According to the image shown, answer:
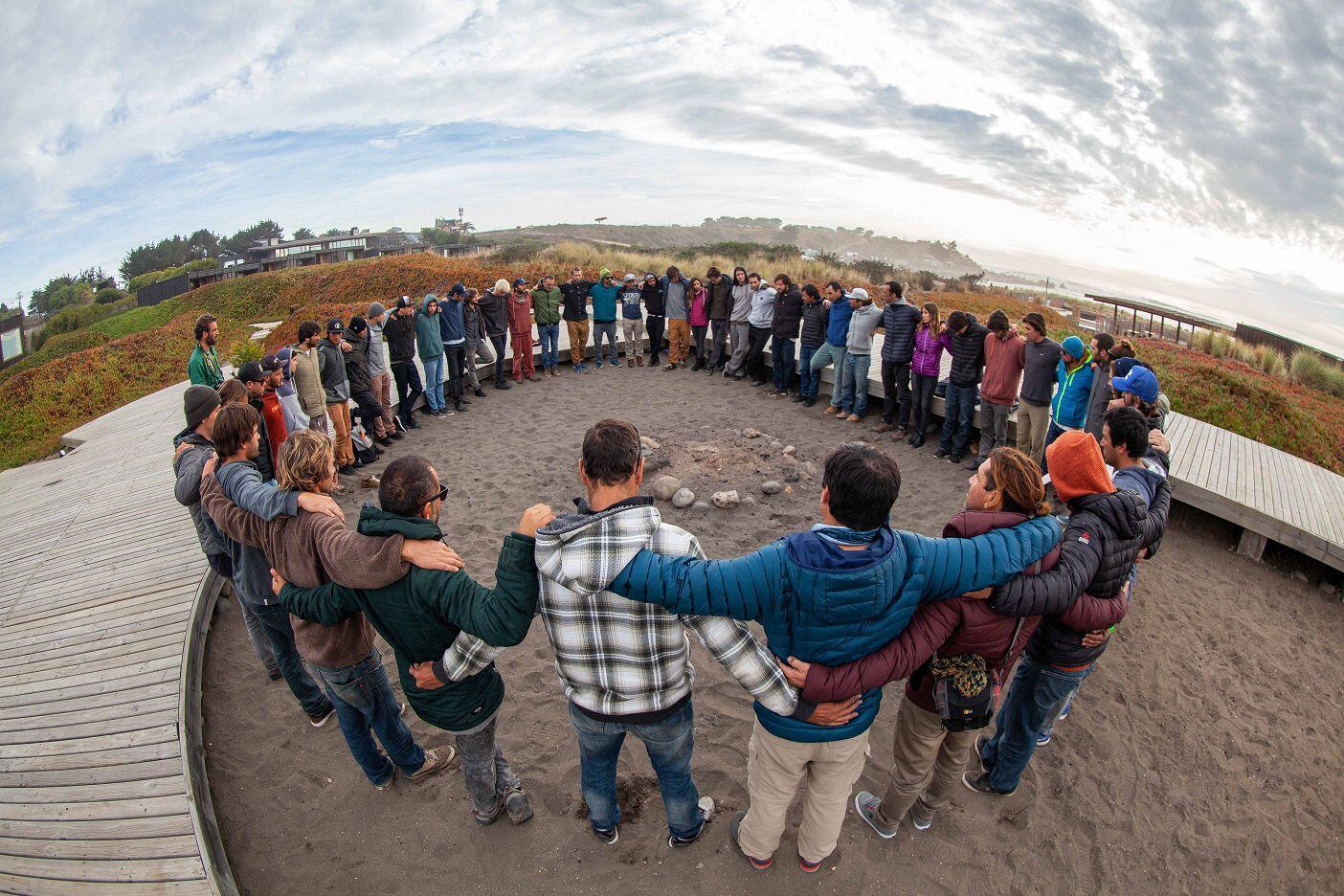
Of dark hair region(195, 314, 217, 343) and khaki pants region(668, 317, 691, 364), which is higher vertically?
dark hair region(195, 314, 217, 343)

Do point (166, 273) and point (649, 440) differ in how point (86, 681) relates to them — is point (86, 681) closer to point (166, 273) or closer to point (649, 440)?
point (649, 440)

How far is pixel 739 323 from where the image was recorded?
34.9 feet

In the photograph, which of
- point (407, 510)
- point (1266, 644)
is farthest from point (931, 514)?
point (407, 510)

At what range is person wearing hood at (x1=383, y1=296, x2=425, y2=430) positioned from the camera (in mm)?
8330

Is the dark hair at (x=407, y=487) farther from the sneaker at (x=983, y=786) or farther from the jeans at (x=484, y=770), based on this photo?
the sneaker at (x=983, y=786)

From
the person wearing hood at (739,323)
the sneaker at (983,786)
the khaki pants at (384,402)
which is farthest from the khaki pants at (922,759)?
the person wearing hood at (739,323)

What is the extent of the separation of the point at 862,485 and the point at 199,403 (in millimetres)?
3449

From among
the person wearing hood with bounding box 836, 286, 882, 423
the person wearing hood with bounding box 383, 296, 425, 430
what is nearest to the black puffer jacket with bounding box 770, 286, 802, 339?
the person wearing hood with bounding box 836, 286, 882, 423

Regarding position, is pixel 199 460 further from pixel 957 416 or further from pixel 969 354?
pixel 957 416

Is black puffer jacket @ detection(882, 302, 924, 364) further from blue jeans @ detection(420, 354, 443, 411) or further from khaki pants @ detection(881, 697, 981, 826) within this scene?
blue jeans @ detection(420, 354, 443, 411)

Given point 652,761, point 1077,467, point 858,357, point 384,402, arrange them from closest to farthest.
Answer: point 1077,467 → point 652,761 → point 384,402 → point 858,357

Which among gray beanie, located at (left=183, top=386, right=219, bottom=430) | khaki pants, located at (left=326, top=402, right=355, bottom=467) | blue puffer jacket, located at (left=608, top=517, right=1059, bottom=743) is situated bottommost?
khaki pants, located at (left=326, top=402, right=355, bottom=467)

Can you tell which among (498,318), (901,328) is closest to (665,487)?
(901,328)

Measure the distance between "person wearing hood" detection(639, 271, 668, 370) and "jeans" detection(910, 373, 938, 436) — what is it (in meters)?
4.97
